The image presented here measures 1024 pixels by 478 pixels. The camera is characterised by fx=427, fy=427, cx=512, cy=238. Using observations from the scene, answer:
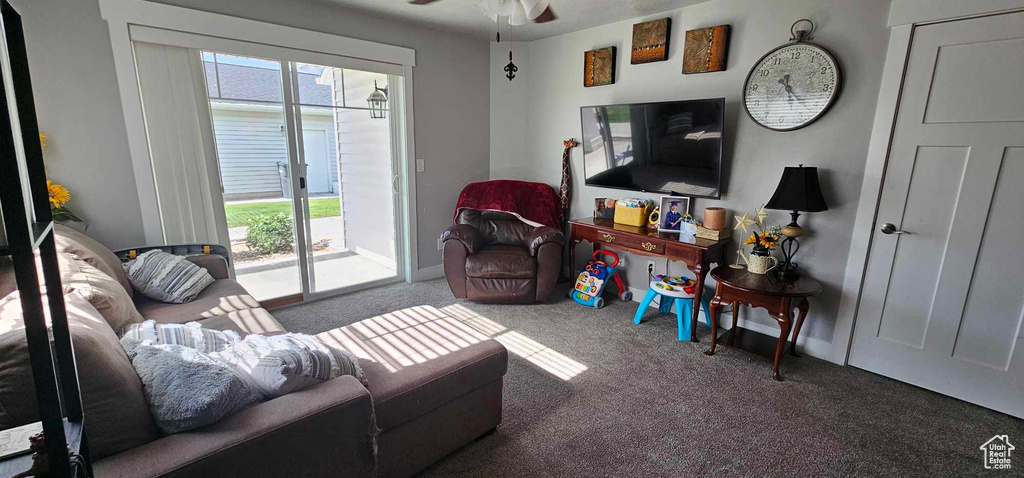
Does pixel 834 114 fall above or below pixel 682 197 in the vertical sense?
above

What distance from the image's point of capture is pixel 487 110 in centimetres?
441

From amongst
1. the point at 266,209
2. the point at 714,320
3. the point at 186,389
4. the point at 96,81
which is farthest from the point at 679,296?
the point at 96,81

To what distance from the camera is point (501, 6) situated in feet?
6.84

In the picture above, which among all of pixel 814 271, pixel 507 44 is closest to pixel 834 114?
pixel 814 271

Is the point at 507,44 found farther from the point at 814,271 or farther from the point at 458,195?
the point at 814,271

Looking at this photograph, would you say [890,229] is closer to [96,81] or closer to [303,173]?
[303,173]

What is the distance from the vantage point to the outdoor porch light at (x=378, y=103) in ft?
12.3

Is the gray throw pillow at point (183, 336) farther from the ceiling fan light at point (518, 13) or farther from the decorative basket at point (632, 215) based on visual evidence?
the decorative basket at point (632, 215)

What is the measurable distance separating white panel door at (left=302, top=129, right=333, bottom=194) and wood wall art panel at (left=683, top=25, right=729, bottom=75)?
2.94m

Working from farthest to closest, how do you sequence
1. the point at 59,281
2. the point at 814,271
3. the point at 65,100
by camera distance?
the point at 814,271 < the point at 65,100 < the point at 59,281

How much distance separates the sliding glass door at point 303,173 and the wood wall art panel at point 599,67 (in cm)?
174

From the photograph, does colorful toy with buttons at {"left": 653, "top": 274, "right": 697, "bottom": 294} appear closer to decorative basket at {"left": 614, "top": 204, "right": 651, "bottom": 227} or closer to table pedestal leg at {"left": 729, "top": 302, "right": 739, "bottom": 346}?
table pedestal leg at {"left": 729, "top": 302, "right": 739, "bottom": 346}

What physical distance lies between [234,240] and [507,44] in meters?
3.02

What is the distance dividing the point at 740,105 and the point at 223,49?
11.6ft
